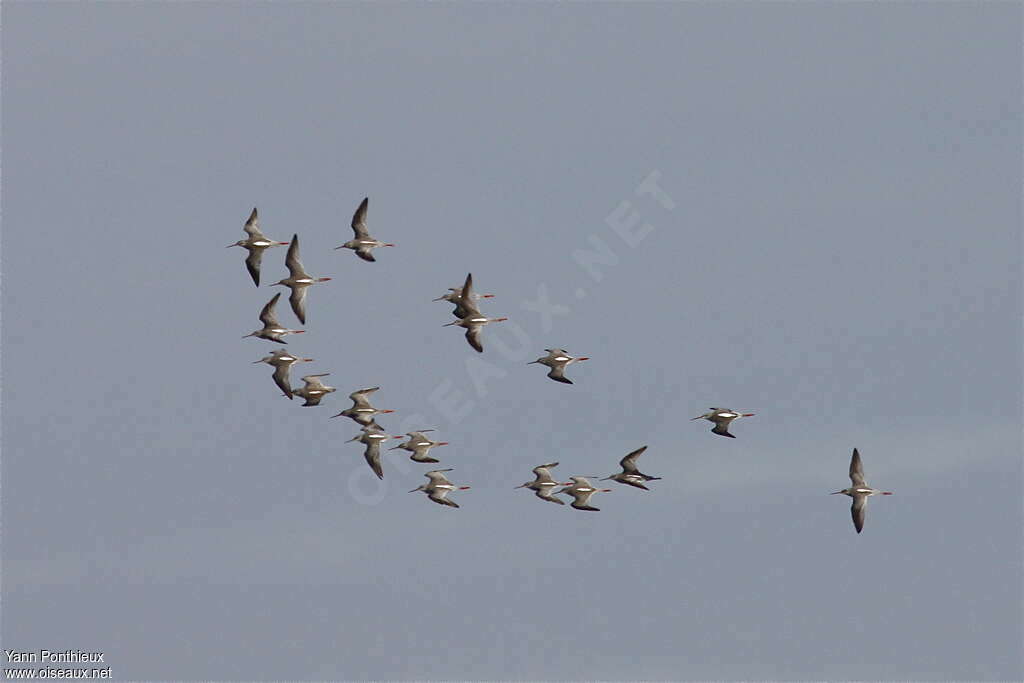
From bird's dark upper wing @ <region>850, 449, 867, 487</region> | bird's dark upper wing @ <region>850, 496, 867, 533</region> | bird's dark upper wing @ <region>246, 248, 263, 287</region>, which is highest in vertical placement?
bird's dark upper wing @ <region>246, 248, 263, 287</region>

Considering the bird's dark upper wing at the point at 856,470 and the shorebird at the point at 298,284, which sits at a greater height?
the shorebird at the point at 298,284

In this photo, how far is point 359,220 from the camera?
13375 cm

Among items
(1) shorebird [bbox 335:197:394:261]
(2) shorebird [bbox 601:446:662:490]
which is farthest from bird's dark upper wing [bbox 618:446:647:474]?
(1) shorebird [bbox 335:197:394:261]

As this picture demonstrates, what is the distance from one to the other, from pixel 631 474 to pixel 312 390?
1396 centimetres

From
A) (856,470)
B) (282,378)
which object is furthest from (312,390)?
(856,470)

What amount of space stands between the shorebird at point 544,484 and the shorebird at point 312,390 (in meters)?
9.36

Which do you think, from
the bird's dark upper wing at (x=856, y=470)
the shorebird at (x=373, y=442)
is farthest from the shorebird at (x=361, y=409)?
the bird's dark upper wing at (x=856, y=470)

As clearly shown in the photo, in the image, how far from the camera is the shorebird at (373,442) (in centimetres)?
13812

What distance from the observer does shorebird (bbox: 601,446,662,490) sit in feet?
441

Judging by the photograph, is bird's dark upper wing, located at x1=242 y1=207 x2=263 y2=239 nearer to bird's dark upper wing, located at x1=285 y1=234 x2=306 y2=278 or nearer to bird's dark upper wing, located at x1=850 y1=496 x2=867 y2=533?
bird's dark upper wing, located at x1=285 y1=234 x2=306 y2=278

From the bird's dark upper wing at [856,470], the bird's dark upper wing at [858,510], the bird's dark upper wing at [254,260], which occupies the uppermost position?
the bird's dark upper wing at [254,260]

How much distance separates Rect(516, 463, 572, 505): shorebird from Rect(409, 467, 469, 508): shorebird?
10.5 ft

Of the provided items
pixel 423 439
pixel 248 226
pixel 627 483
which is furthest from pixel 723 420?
pixel 248 226

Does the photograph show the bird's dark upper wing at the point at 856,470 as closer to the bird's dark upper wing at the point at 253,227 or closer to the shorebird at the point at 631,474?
the shorebird at the point at 631,474
